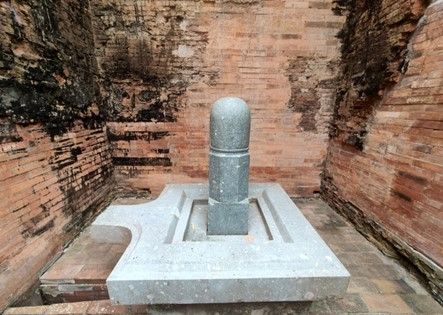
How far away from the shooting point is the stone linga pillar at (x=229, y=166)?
2.03m

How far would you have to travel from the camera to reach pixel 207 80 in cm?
379

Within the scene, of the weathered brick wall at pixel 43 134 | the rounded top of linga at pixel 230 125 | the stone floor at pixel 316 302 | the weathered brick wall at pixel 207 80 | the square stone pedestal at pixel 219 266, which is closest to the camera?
the square stone pedestal at pixel 219 266

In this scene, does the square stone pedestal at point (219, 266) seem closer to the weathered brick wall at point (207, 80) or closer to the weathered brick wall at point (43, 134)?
the weathered brick wall at point (43, 134)

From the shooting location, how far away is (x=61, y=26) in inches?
114

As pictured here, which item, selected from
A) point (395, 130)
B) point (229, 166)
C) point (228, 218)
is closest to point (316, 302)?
point (228, 218)

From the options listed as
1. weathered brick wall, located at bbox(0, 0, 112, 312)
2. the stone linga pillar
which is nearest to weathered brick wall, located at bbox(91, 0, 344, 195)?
weathered brick wall, located at bbox(0, 0, 112, 312)

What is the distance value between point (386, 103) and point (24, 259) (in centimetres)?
450

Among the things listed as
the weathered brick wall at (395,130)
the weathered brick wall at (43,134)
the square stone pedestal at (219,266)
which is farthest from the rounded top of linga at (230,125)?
the weathered brick wall at (43,134)

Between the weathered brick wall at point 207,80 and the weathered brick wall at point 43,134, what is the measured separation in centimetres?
55

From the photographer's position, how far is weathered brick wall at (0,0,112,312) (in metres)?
2.15

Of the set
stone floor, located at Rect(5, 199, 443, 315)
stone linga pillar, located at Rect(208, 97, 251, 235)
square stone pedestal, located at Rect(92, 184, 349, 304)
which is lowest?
stone floor, located at Rect(5, 199, 443, 315)

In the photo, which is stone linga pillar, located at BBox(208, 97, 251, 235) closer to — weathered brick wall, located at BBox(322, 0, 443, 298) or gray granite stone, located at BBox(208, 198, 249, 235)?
gray granite stone, located at BBox(208, 198, 249, 235)

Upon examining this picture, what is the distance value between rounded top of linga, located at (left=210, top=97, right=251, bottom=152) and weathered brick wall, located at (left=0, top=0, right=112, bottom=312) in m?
2.01

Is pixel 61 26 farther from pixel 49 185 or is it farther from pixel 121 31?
pixel 49 185
